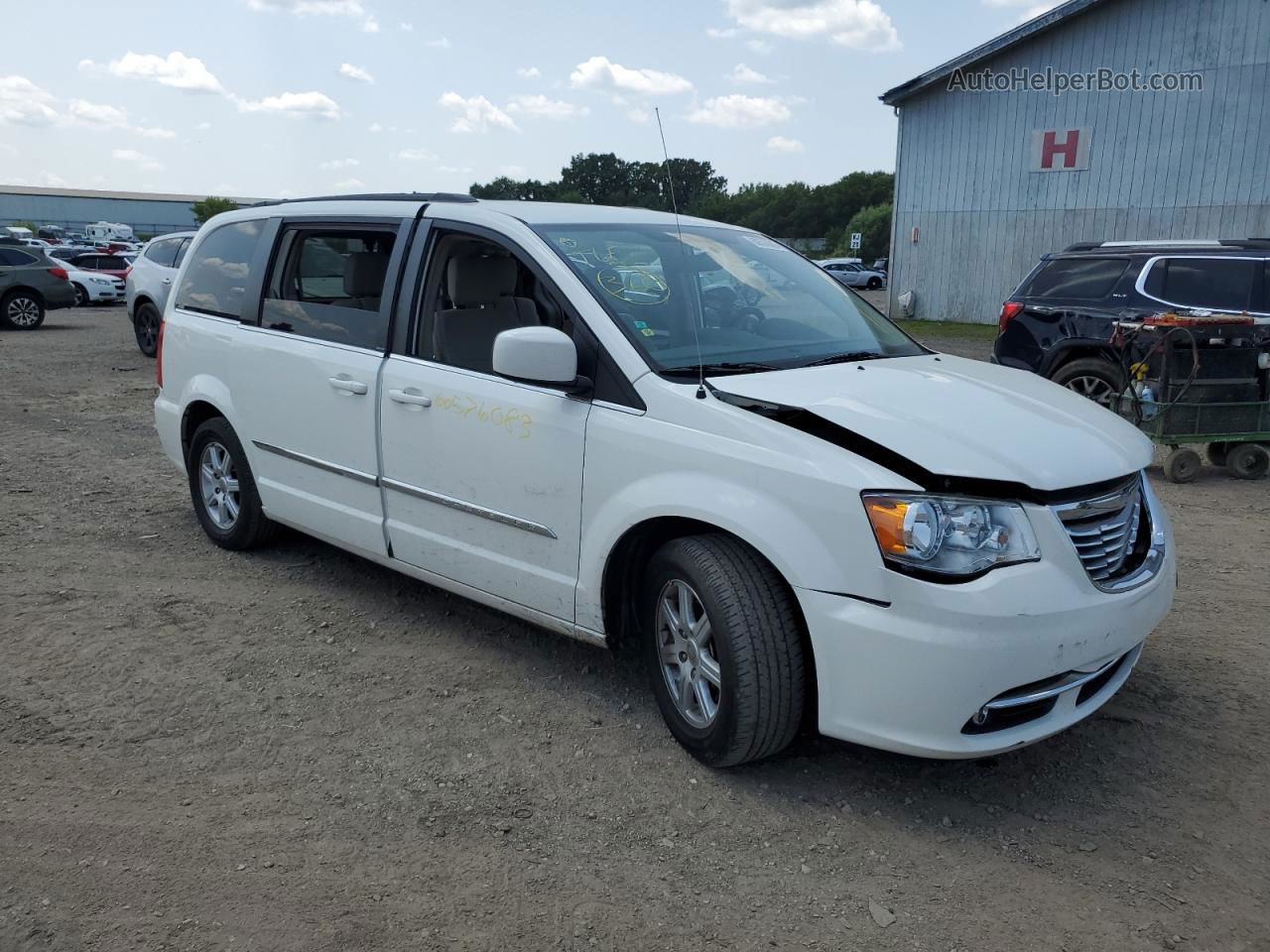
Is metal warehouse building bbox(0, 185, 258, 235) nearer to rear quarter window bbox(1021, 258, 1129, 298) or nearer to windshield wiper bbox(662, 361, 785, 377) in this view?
rear quarter window bbox(1021, 258, 1129, 298)

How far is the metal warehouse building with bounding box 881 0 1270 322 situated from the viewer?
18.5 m

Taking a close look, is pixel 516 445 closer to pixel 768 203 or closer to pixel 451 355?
pixel 451 355

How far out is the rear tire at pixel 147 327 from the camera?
15000mm

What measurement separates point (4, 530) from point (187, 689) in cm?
279

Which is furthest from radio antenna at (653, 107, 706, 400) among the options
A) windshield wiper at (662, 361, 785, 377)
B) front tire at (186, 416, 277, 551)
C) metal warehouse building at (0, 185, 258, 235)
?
metal warehouse building at (0, 185, 258, 235)

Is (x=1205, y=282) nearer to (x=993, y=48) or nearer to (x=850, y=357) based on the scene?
(x=850, y=357)

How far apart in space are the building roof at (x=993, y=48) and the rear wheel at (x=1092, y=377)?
13.2 m

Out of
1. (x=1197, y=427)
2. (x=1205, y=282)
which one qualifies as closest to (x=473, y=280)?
(x=1197, y=427)

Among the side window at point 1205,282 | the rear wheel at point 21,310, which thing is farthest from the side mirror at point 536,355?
the rear wheel at point 21,310

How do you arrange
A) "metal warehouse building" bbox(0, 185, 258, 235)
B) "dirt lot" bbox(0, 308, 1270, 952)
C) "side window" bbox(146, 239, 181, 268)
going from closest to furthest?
"dirt lot" bbox(0, 308, 1270, 952) < "side window" bbox(146, 239, 181, 268) < "metal warehouse building" bbox(0, 185, 258, 235)

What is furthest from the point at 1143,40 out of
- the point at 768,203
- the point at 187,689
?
the point at 768,203

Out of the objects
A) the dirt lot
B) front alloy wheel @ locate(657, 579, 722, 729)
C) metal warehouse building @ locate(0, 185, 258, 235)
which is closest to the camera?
the dirt lot

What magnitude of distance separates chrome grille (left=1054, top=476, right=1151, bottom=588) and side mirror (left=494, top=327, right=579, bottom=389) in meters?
1.58

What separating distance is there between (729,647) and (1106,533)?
1.21 metres
